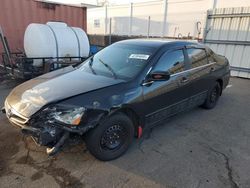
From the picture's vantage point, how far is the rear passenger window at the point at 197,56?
12.5 ft

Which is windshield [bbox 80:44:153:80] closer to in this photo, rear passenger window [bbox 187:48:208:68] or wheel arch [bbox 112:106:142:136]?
wheel arch [bbox 112:106:142:136]

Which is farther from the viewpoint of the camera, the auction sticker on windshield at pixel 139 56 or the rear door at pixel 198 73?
the rear door at pixel 198 73

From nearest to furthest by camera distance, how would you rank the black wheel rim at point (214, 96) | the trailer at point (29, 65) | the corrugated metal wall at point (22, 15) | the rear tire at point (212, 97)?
the rear tire at point (212, 97) → the black wheel rim at point (214, 96) → the trailer at point (29, 65) → the corrugated metal wall at point (22, 15)

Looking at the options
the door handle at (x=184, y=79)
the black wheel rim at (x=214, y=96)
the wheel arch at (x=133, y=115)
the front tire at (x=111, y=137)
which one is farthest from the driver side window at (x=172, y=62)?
the black wheel rim at (x=214, y=96)

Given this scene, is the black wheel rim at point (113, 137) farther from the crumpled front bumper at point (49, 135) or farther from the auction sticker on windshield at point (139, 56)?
the auction sticker on windshield at point (139, 56)

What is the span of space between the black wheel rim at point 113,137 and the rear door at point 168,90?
496 millimetres

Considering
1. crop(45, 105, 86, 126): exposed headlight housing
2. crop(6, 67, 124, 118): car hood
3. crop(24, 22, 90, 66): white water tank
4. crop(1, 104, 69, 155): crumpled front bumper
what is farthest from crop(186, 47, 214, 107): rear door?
crop(24, 22, 90, 66): white water tank

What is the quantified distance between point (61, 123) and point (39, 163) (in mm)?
800

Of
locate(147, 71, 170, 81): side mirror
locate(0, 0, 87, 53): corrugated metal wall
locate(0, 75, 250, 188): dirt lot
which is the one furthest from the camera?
locate(0, 0, 87, 53): corrugated metal wall

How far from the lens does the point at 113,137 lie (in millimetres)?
2744

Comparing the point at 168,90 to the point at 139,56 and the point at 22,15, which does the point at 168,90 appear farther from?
Result: the point at 22,15

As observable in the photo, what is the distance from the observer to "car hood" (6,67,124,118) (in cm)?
246

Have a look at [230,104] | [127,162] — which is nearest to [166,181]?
[127,162]

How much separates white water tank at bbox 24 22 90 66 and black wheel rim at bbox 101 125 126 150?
13.2 ft
